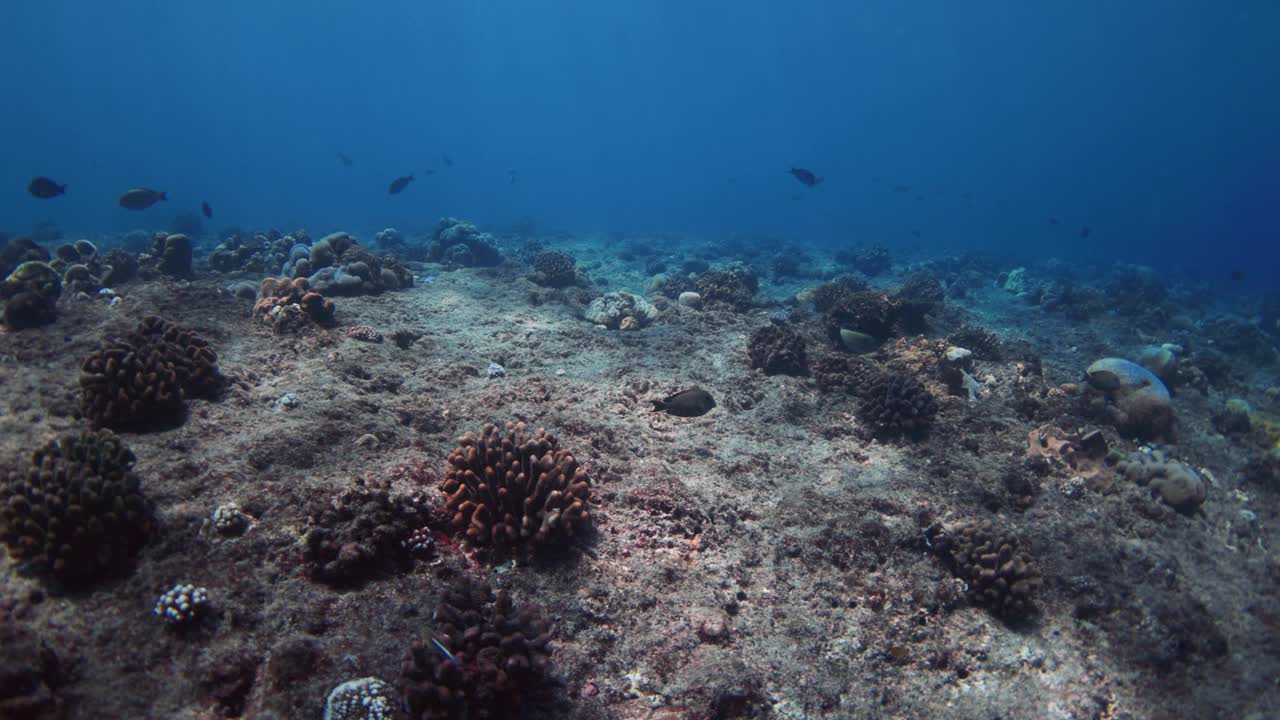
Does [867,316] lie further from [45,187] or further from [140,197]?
[45,187]

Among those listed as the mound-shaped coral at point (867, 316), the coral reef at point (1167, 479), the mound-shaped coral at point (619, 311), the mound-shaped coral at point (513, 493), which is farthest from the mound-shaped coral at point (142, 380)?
the coral reef at point (1167, 479)

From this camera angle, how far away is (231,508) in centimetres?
489

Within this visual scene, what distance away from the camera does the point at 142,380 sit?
6.35 meters

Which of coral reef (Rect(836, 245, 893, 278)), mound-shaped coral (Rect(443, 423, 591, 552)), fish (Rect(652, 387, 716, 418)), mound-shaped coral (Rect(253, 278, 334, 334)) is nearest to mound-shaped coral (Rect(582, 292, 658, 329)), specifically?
fish (Rect(652, 387, 716, 418))

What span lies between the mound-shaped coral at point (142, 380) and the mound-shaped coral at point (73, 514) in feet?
5.33

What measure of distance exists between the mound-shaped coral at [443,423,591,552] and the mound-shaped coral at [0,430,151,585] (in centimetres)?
259

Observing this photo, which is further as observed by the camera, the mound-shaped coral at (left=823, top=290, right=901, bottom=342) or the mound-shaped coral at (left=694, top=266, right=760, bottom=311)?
the mound-shaped coral at (left=694, top=266, right=760, bottom=311)

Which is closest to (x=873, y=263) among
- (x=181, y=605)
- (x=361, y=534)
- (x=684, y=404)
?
(x=684, y=404)

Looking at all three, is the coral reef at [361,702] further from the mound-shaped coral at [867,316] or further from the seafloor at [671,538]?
the mound-shaped coral at [867,316]

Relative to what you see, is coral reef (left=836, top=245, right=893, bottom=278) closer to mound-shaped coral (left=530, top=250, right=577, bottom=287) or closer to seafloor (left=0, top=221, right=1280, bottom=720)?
seafloor (left=0, top=221, right=1280, bottom=720)

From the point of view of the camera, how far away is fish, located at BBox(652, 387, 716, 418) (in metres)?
8.83

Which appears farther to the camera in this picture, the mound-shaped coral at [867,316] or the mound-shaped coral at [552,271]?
the mound-shaped coral at [552,271]

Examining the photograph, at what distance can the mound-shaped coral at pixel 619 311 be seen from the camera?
45.8 feet

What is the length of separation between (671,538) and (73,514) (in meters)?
5.28
